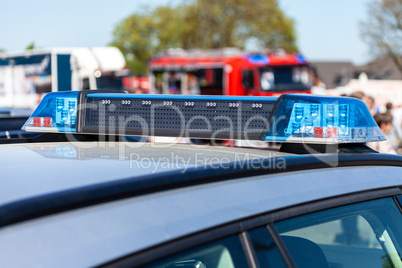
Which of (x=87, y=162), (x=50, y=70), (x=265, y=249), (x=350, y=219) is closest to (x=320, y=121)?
(x=350, y=219)

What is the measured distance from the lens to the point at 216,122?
175 cm

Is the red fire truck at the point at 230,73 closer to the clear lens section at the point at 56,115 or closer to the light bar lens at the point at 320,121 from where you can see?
the clear lens section at the point at 56,115

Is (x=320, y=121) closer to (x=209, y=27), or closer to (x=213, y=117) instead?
(x=213, y=117)

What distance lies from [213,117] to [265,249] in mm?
630

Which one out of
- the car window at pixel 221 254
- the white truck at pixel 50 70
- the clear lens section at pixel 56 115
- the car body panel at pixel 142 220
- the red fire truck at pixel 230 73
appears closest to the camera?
the car body panel at pixel 142 220

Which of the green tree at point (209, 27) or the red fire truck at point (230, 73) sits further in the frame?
the green tree at point (209, 27)

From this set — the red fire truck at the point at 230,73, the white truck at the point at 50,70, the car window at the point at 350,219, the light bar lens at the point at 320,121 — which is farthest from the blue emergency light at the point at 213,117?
the red fire truck at the point at 230,73

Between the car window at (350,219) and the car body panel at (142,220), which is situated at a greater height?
the car body panel at (142,220)

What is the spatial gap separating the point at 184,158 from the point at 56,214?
0.56 meters

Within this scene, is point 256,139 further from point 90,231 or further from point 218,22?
point 218,22

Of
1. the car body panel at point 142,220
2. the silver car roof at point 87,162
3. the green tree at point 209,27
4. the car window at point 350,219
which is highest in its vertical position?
the green tree at point 209,27

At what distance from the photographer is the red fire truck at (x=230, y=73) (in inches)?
617

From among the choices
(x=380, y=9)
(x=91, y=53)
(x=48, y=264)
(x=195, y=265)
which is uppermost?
(x=380, y=9)

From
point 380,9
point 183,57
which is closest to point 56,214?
point 183,57
